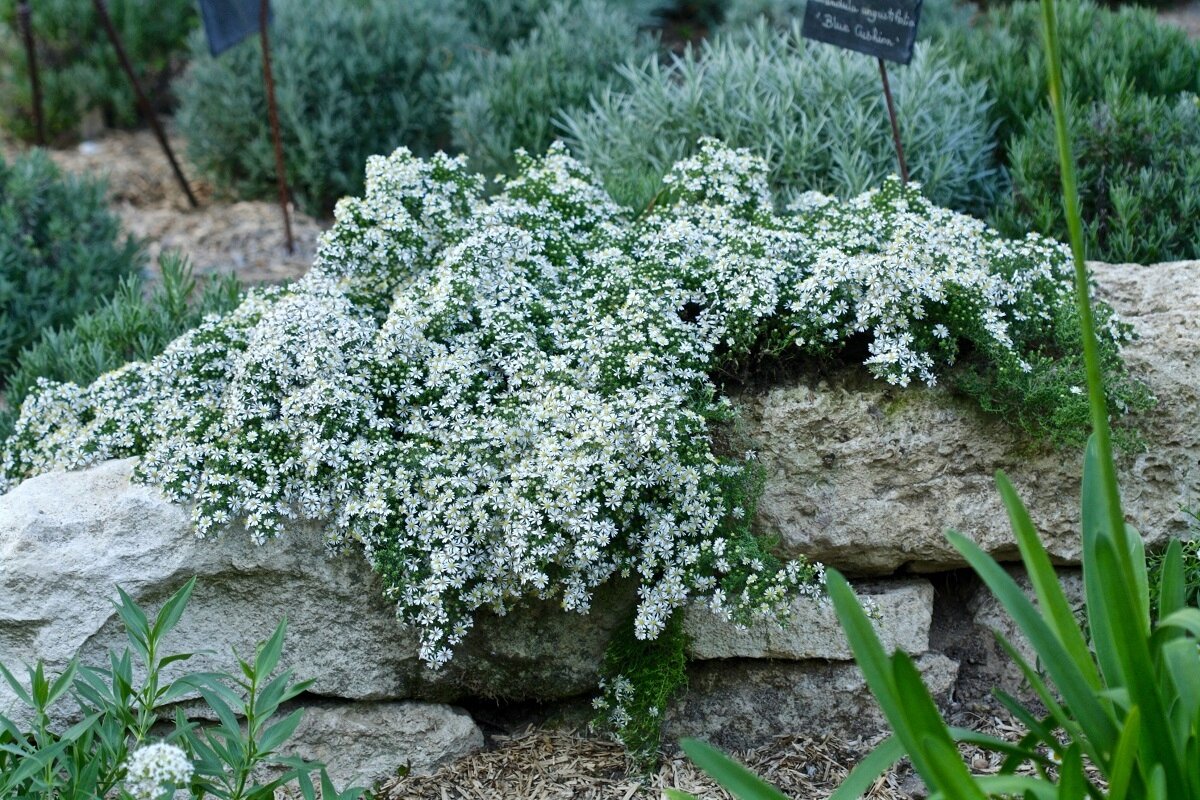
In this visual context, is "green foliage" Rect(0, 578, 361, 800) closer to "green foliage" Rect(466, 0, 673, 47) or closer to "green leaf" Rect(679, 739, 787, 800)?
"green leaf" Rect(679, 739, 787, 800)

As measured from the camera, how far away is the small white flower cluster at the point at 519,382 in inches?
106

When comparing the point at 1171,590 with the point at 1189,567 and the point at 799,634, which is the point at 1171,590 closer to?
the point at 1189,567

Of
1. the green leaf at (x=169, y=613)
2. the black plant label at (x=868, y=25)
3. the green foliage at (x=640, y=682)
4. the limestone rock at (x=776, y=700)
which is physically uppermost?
the black plant label at (x=868, y=25)

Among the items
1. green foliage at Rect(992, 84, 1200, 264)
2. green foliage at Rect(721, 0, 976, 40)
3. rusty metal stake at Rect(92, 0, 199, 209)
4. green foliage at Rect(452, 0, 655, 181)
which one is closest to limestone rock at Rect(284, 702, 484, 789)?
green foliage at Rect(992, 84, 1200, 264)

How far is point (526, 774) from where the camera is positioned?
2979 millimetres

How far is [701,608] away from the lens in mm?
2963

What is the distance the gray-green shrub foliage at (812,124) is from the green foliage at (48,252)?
6.18ft

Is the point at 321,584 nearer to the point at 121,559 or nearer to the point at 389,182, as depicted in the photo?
the point at 121,559

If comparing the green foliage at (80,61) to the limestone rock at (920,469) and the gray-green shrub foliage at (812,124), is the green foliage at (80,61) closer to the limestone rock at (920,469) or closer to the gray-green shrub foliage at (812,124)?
the gray-green shrub foliage at (812,124)

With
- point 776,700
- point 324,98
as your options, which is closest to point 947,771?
point 776,700

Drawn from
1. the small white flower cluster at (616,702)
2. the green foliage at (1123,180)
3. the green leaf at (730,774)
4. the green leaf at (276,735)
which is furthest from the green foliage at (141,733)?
the green foliage at (1123,180)

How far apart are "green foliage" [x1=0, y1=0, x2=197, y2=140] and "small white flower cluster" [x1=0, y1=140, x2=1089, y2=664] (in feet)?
13.1

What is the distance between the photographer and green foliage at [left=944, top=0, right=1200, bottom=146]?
474 cm

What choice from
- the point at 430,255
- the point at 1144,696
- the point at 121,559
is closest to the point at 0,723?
the point at 121,559
